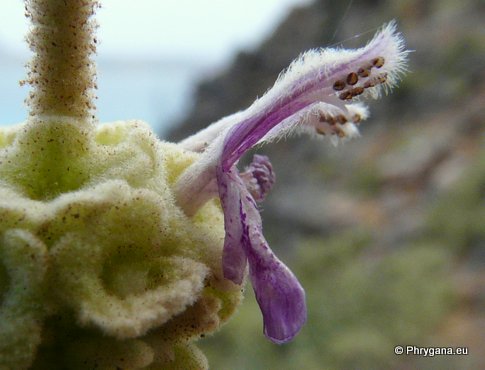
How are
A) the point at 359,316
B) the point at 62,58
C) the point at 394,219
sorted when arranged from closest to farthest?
1. the point at 62,58
2. the point at 359,316
3. the point at 394,219

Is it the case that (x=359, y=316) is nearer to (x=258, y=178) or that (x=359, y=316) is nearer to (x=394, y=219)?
(x=394, y=219)

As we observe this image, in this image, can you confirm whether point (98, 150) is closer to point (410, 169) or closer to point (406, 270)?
point (406, 270)

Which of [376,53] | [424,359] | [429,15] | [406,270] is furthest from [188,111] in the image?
[376,53]

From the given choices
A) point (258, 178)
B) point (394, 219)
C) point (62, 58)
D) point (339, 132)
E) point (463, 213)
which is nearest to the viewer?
point (62, 58)

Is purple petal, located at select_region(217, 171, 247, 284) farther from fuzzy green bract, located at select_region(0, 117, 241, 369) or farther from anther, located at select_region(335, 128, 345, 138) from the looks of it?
anther, located at select_region(335, 128, 345, 138)

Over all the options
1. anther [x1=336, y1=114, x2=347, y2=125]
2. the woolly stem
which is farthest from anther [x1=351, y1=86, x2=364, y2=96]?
the woolly stem

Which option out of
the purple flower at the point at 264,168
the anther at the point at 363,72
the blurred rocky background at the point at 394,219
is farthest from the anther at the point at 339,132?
the blurred rocky background at the point at 394,219

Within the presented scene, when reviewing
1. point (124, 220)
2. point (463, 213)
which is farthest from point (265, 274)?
point (463, 213)
